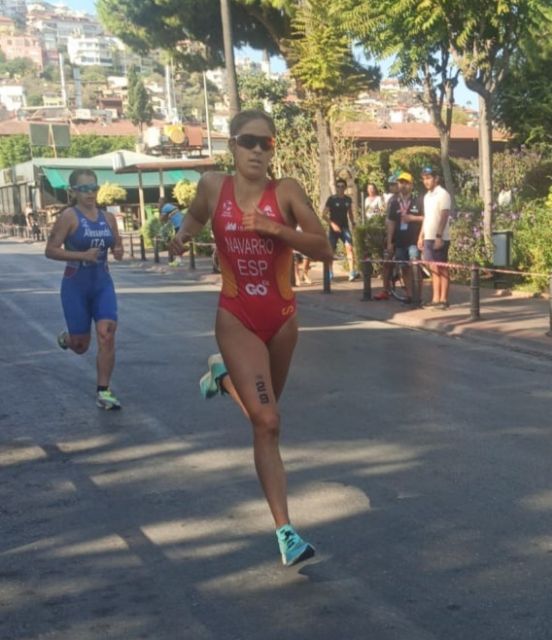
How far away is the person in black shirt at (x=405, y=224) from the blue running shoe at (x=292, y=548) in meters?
9.14

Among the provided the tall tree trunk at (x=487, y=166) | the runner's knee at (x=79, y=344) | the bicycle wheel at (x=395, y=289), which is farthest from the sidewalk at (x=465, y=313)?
the runner's knee at (x=79, y=344)

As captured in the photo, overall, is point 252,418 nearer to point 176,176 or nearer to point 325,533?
point 325,533

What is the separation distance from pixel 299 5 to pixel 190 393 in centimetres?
1583

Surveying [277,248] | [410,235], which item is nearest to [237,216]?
[277,248]

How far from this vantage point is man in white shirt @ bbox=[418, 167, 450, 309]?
12188 millimetres

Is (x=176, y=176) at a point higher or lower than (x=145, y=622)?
higher

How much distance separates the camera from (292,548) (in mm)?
4098

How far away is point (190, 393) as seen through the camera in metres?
7.95

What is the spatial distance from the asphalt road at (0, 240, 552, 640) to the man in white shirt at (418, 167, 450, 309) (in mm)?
3107

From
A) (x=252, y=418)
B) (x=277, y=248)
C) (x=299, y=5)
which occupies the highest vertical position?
(x=299, y=5)

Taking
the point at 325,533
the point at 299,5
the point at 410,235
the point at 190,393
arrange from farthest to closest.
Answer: the point at 299,5 → the point at 410,235 → the point at 190,393 → the point at 325,533

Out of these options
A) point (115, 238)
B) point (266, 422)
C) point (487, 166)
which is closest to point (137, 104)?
point (487, 166)

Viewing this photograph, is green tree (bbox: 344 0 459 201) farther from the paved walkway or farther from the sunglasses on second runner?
the sunglasses on second runner

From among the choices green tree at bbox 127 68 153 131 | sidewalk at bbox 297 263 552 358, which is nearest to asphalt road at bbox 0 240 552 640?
sidewalk at bbox 297 263 552 358
